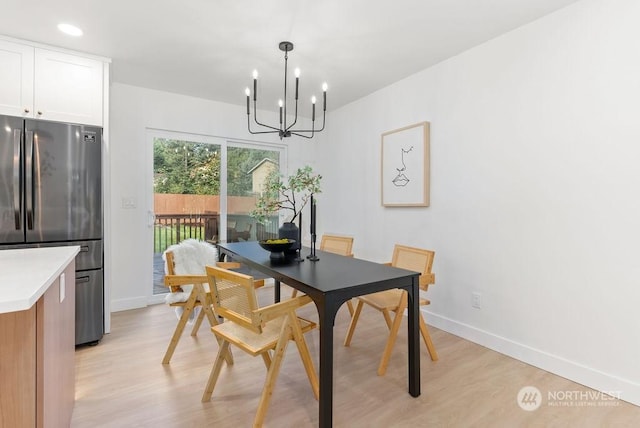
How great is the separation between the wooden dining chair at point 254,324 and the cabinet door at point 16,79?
7.43ft

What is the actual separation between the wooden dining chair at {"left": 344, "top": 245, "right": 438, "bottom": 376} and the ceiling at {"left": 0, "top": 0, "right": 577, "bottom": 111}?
67.2 inches

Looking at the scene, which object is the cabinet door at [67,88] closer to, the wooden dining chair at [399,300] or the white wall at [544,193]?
the wooden dining chair at [399,300]

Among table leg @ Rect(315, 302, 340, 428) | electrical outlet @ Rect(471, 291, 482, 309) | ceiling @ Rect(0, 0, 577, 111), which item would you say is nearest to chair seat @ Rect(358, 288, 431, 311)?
electrical outlet @ Rect(471, 291, 482, 309)

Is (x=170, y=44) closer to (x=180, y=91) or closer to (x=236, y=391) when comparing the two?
(x=180, y=91)

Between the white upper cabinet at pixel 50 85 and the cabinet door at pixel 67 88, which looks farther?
the cabinet door at pixel 67 88

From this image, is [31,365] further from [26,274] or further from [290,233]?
[290,233]

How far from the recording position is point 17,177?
234 centimetres

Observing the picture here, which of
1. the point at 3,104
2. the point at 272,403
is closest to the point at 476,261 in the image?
the point at 272,403

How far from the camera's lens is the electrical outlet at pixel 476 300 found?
263 cm

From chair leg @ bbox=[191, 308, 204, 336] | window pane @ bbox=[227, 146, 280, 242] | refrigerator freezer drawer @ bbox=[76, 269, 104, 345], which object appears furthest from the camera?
window pane @ bbox=[227, 146, 280, 242]

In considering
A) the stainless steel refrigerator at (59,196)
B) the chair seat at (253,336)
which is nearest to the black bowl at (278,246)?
the chair seat at (253,336)

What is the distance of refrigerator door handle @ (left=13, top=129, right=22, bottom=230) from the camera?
233 centimetres

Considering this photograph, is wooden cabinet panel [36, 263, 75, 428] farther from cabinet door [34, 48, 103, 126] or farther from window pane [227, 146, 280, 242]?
window pane [227, 146, 280, 242]

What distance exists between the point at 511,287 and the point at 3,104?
4.18m
